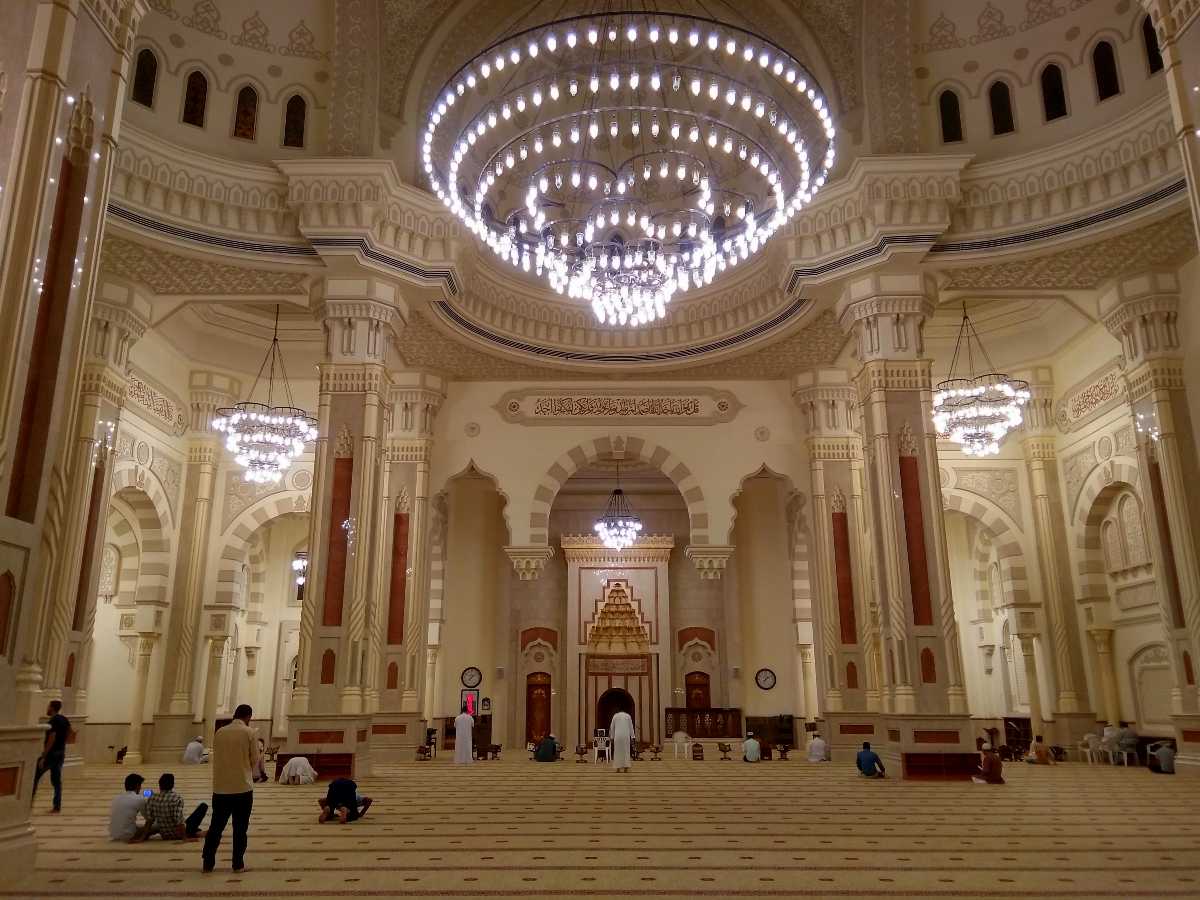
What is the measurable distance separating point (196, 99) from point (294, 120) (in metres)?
0.88

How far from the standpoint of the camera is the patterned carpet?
3.71 m

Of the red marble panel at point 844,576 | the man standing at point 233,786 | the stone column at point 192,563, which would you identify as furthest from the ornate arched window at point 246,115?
the red marble panel at point 844,576

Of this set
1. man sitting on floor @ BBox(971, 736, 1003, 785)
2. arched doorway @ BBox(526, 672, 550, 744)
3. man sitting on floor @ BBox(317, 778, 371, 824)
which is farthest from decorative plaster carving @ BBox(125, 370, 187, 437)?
man sitting on floor @ BBox(971, 736, 1003, 785)

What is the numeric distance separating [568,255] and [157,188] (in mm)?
3719

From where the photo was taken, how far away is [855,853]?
4.47 m

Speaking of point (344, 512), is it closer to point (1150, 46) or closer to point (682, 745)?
point (682, 745)

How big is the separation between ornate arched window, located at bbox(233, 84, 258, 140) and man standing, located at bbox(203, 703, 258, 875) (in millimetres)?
6512

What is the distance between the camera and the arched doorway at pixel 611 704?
53.6ft

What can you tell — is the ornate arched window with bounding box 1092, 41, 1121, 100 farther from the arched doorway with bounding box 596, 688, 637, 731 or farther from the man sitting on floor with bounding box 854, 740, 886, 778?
the arched doorway with bounding box 596, 688, 637, 731

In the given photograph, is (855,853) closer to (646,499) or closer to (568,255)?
(568,255)

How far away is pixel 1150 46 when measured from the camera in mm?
8109

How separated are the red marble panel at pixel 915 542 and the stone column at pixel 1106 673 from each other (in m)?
4.66

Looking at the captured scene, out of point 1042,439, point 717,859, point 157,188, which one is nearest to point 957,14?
point 1042,439

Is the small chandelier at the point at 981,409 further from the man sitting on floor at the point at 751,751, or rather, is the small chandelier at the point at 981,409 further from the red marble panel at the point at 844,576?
the man sitting on floor at the point at 751,751
